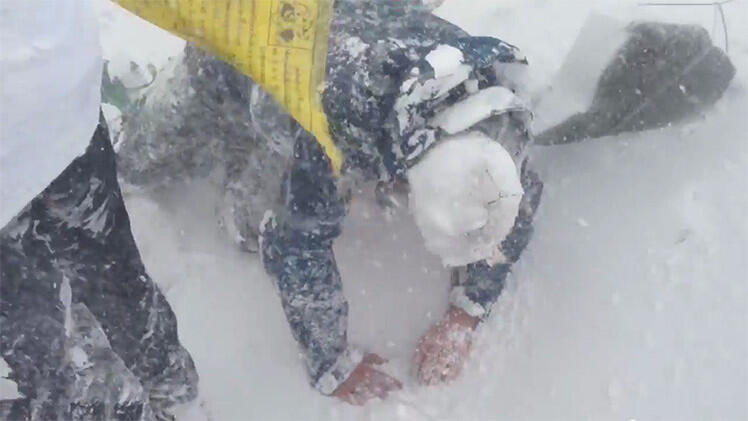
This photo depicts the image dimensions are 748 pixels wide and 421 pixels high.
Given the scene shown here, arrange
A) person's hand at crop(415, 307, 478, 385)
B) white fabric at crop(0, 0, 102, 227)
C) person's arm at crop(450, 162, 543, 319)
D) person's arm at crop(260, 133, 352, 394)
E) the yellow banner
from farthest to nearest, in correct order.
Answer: person's hand at crop(415, 307, 478, 385), person's arm at crop(450, 162, 543, 319), person's arm at crop(260, 133, 352, 394), the yellow banner, white fabric at crop(0, 0, 102, 227)

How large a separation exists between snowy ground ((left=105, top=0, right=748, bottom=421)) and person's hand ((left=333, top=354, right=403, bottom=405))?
0.03 metres

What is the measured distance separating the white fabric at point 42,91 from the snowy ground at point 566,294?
26.9 inches

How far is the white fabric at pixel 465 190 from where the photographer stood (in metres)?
1.14

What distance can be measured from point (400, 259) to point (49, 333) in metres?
0.69

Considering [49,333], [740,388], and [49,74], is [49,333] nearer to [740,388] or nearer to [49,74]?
[49,74]

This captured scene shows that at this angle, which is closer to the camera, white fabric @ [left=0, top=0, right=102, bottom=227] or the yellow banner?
white fabric @ [left=0, top=0, right=102, bottom=227]

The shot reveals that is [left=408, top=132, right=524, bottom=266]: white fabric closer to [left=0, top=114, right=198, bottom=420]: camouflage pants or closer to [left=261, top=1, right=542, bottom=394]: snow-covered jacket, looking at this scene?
[left=261, top=1, right=542, bottom=394]: snow-covered jacket

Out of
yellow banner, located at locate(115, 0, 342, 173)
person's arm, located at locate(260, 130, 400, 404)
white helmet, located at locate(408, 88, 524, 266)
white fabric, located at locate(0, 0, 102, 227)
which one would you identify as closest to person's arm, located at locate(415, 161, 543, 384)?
person's arm, located at locate(260, 130, 400, 404)

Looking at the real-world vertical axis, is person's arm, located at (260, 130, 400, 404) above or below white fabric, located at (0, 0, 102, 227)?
below

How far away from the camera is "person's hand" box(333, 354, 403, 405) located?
5.17 feet

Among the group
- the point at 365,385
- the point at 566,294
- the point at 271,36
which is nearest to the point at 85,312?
the point at 365,385

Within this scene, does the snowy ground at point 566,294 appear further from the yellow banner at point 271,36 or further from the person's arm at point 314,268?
the yellow banner at point 271,36

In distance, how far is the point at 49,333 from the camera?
1.26m

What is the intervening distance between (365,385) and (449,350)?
0.49 feet
